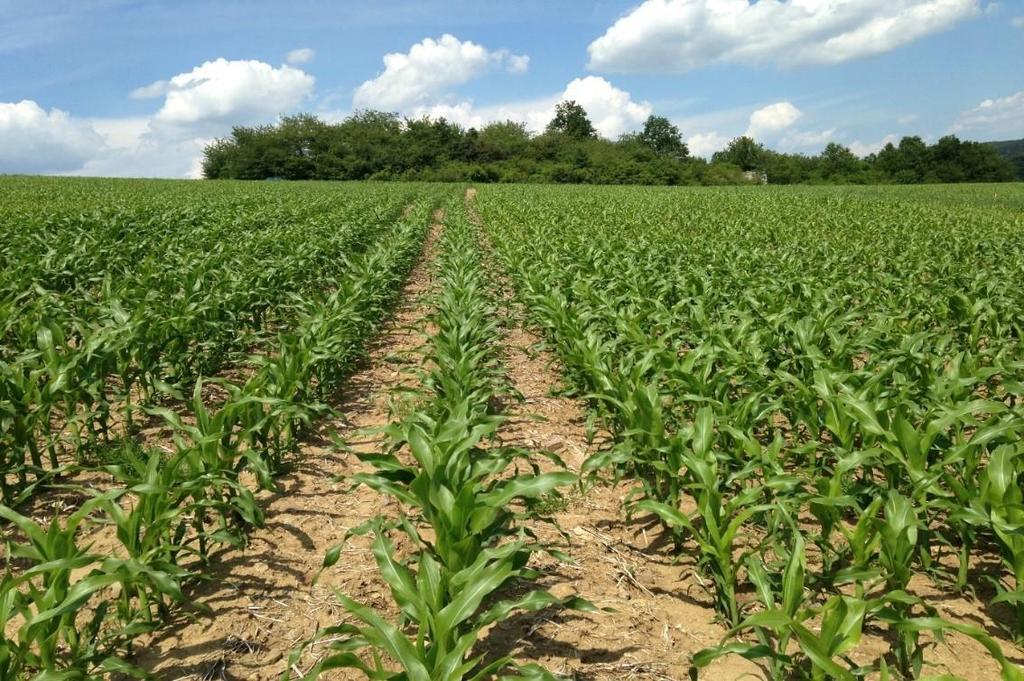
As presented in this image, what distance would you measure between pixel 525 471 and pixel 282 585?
69.9 inches

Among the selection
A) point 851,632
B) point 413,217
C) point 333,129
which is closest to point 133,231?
point 413,217

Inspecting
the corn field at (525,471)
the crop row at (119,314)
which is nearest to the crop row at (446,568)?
the corn field at (525,471)

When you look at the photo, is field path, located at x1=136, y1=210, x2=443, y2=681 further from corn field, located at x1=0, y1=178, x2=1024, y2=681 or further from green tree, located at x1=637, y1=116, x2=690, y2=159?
green tree, located at x1=637, y1=116, x2=690, y2=159

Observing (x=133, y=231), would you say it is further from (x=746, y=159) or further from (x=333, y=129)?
(x=746, y=159)

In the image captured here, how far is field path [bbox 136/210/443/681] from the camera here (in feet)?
7.70

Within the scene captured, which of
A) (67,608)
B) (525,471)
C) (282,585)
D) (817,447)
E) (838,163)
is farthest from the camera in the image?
(838,163)

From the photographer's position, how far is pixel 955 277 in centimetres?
800

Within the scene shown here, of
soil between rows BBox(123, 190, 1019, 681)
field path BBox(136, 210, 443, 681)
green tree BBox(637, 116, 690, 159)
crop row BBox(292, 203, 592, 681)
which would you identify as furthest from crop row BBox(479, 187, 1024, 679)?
green tree BBox(637, 116, 690, 159)

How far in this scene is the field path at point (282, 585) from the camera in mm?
2348

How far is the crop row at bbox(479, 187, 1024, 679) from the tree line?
55917mm

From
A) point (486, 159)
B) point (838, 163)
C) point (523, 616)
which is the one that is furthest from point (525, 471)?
point (838, 163)

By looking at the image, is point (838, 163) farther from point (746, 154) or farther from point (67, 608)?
point (67, 608)

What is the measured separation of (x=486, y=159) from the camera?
2554 inches

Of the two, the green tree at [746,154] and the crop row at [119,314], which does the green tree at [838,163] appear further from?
the crop row at [119,314]
